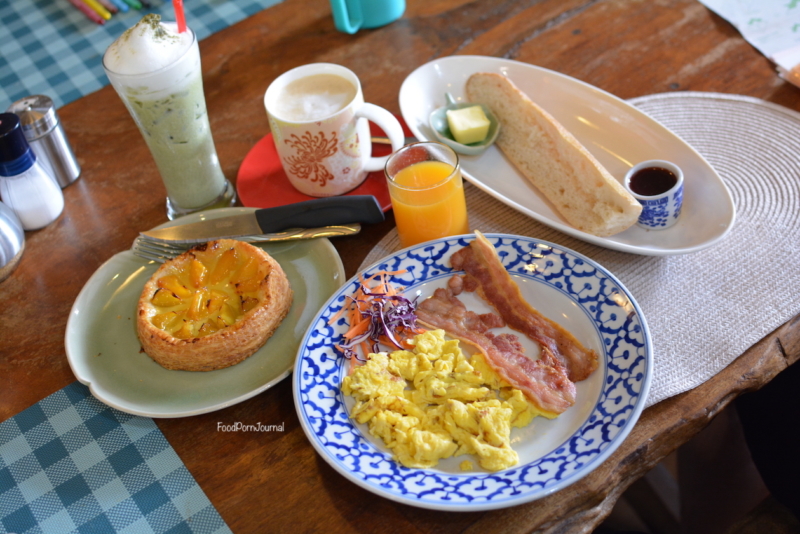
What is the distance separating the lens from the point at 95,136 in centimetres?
247

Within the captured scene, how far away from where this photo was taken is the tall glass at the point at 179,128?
1716mm

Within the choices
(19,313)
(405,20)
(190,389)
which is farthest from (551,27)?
(19,313)

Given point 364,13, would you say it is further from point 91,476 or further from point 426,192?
point 91,476

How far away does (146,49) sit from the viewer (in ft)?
5.51

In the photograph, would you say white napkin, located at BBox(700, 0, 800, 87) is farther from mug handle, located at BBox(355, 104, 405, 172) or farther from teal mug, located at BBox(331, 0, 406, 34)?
mug handle, located at BBox(355, 104, 405, 172)

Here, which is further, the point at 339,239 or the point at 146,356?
the point at 339,239

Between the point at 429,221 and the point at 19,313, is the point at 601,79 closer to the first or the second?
the point at 429,221

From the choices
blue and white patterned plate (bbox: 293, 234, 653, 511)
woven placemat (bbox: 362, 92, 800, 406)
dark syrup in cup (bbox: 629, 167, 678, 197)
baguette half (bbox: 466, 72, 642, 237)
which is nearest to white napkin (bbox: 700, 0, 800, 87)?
woven placemat (bbox: 362, 92, 800, 406)

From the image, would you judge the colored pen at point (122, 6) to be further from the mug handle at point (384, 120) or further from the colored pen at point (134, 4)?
the mug handle at point (384, 120)

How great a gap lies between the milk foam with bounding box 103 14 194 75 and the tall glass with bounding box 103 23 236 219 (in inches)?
0.7

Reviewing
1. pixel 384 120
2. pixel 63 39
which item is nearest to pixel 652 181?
pixel 384 120

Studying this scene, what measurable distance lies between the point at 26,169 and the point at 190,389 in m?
0.97

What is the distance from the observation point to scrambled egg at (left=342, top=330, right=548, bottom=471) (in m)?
1.34

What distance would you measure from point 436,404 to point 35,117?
169 cm
